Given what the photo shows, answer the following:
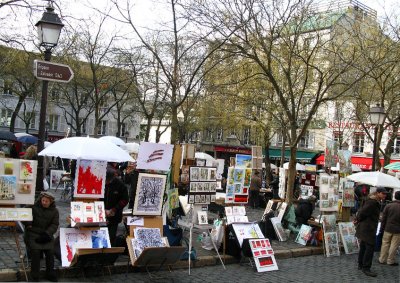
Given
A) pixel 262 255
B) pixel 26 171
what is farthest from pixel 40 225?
pixel 262 255

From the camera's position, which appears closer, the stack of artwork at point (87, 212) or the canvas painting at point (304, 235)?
the stack of artwork at point (87, 212)

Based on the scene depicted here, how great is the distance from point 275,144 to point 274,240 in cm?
3761

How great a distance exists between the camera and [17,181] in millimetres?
7391

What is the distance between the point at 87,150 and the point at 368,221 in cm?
590

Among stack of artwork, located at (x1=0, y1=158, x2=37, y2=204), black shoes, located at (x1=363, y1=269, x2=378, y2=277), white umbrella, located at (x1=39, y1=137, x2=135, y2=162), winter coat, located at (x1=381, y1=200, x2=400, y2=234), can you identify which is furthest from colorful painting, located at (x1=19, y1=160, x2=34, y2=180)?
winter coat, located at (x1=381, y1=200, x2=400, y2=234)

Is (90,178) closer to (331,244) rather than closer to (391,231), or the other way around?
(331,244)

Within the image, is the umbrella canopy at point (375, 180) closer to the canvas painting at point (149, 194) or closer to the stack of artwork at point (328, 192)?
the stack of artwork at point (328, 192)

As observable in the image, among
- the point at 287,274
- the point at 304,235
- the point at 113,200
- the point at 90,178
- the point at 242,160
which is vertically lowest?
the point at 287,274

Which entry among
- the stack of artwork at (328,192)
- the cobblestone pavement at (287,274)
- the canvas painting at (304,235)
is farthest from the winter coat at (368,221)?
the canvas painting at (304,235)

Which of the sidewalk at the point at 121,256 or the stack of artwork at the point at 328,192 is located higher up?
the stack of artwork at the point at 328,192

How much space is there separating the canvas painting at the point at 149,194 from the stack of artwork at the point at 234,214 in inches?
79.4

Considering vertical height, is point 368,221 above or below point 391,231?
above

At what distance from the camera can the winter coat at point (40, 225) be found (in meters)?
6.69

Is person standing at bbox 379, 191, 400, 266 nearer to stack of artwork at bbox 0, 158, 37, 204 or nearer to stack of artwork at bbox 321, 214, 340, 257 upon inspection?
stack of artwork at bbox 321, 214, 340, 257
